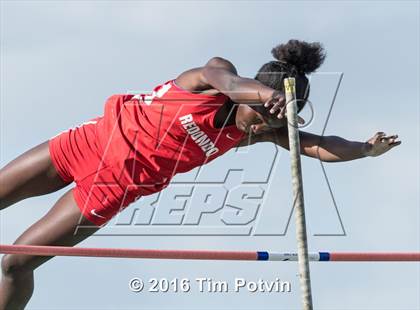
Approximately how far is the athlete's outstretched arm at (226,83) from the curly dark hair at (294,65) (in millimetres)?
273

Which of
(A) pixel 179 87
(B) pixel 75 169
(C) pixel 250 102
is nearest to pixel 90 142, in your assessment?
(B) pixel 75 169

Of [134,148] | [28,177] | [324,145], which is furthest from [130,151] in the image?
[324,145]

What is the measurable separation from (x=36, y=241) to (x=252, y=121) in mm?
1681

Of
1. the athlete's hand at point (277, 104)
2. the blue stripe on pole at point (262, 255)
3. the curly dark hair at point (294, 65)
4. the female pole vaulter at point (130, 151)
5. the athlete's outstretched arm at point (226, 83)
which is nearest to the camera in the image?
the athlete's hand at point (277, 104)

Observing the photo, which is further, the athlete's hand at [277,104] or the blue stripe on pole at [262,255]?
the blue stripe on pole at [262,255]

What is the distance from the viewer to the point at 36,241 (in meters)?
7.77

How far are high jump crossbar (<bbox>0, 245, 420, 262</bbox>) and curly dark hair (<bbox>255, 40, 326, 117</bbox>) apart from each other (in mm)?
1206

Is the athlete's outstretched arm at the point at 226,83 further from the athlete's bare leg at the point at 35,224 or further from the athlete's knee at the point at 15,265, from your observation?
the athlete's knee at the point at 15,265

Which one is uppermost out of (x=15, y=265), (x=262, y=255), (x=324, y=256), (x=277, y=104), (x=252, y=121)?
(x=277, y=104)

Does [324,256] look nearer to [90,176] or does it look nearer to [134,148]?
[134,148]

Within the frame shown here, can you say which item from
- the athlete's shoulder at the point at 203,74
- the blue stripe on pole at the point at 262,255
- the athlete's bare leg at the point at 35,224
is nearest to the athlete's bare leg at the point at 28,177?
the athlete's bare leg at the point at 35,224

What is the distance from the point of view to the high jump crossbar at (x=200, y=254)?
7461 millimetres

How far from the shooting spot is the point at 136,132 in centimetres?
777

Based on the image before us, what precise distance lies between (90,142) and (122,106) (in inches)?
13.1
